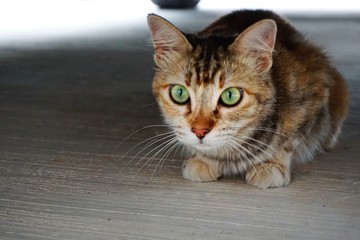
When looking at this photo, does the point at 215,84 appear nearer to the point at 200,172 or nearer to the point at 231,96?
the point at 231,96

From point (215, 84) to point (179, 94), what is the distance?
11 cm

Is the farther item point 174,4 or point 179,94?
point 174,4

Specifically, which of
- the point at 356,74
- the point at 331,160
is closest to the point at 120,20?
the point at 356,74

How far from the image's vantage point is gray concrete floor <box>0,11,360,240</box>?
1528 millimetres

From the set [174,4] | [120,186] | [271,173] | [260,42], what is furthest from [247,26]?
[174,4]

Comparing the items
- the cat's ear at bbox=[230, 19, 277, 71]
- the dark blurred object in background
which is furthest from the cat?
the dark blurred object in background

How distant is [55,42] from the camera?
4.53m

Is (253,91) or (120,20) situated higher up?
(253,91)

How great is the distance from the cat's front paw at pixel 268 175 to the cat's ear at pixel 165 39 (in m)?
0.40

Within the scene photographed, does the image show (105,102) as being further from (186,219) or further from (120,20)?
(120,20)

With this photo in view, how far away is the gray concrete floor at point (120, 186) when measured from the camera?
1.53 metres

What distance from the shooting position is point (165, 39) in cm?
178

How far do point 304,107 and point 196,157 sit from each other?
1.16 ft

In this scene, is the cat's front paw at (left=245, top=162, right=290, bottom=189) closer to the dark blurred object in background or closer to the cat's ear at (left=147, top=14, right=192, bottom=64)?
the cat's ear at (left=147, top=14, right=192, bottom=64)
